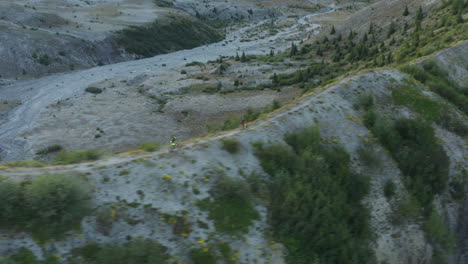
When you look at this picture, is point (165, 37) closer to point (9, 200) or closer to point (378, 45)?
point (378, 45)

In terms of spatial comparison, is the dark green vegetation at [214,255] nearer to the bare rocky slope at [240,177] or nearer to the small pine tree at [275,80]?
the bare rocky slope at [240,177]

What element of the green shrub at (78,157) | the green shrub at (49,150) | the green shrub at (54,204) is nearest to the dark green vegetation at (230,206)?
the green shrub at (54,204)

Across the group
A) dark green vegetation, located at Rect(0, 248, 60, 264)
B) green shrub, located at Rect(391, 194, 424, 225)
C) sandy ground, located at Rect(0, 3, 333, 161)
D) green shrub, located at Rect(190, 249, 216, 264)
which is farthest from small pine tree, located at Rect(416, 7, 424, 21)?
dark green vegetation, located at Rect(0, 248, 60, 264)

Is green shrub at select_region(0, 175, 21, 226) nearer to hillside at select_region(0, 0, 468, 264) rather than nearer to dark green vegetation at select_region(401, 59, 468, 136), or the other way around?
hillside at select_region(0, 0, 468, 264)

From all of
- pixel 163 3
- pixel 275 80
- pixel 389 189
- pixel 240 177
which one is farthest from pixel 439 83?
pixel 163 3

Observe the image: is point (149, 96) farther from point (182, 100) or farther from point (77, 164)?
point (77, 164)

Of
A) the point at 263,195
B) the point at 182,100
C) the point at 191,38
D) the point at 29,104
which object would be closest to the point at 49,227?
the point at 263,195
